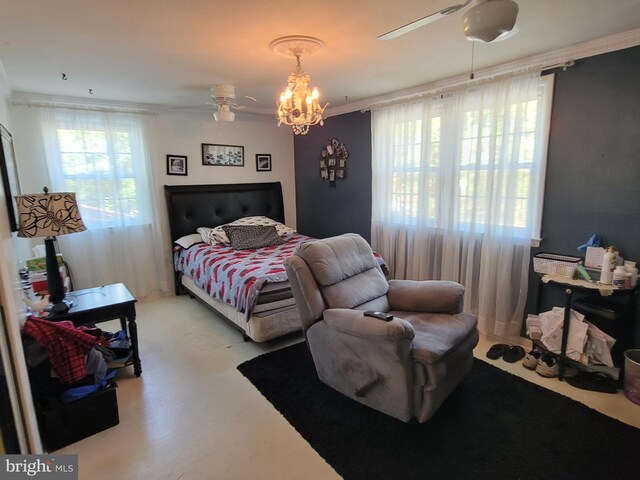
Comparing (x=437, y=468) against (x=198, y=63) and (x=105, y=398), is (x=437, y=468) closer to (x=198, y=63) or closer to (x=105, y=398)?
(x=105, y=398)

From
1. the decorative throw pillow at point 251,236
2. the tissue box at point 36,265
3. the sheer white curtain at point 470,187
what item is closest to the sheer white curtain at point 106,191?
the tissue box at point 36,265

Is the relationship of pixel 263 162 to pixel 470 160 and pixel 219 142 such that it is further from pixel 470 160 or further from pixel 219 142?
pixel 470 160

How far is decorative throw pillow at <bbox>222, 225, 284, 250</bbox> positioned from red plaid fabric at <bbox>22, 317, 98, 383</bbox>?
2.01 m

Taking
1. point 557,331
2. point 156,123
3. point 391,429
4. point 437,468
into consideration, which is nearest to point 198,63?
point 156,123

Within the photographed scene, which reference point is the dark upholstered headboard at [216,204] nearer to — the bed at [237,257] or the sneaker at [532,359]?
the bed at [237,257]

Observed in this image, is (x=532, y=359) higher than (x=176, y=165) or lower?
lower

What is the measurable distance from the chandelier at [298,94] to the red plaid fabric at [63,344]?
186 cm

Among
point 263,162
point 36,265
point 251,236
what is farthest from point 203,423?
point 263,162

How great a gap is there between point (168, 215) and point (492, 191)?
3.56 meters

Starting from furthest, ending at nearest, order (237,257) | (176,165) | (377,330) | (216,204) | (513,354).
Answer: (216,204)
(176,165)
(237,257)
(513,354)
(377,330)

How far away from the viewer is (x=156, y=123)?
4.00 m

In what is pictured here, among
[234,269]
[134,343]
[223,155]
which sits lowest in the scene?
[134,343]

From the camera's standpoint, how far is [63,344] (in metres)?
1.89

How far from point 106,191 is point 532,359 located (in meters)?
4.35
